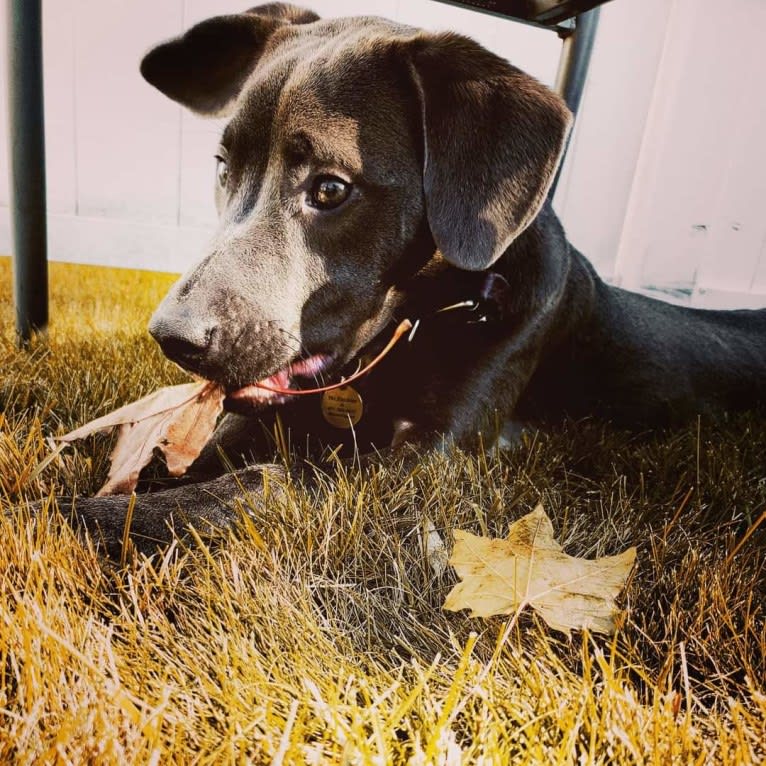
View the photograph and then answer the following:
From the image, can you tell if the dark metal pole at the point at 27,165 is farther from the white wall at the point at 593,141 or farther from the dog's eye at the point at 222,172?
the dog's eye at the point at 222,172

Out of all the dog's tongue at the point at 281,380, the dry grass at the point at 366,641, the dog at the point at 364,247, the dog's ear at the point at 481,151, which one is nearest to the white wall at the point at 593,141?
the dog at the point at 364,247

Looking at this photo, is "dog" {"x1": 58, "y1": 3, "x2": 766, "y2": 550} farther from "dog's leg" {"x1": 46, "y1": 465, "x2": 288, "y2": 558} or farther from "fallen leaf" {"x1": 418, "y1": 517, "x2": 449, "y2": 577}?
"fallen leaf" {"x1": 418, "y1": 517, "x2": 449, "y2": 577}

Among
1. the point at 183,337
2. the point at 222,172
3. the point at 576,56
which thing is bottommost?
the point at 183,337

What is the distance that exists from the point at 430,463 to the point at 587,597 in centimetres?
57

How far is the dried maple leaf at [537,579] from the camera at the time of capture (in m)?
0.98

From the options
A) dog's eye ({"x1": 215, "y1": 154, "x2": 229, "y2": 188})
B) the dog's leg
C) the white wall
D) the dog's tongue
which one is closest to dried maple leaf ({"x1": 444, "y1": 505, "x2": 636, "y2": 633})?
the dog's leg

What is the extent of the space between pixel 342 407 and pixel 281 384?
270 millimetres

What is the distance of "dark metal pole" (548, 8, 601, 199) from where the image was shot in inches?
98.7

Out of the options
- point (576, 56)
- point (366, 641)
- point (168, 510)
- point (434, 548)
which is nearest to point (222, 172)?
point (168, 510)

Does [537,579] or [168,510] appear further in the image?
[168,510]

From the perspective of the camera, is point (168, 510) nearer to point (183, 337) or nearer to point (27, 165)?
point (183, 337)

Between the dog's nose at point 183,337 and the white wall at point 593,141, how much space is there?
0.46 m

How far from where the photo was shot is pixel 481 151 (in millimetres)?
1611

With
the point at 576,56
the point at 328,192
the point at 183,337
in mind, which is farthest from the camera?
the point at 576,56
